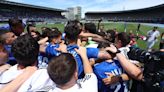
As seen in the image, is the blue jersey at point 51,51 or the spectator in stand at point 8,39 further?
the spectator in stand at point 8,39

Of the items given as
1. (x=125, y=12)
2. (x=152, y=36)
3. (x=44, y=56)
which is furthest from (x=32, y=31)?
(x=125, y=12)

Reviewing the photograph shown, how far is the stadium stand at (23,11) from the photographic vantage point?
230ft

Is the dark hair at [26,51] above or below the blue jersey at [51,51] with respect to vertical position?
above

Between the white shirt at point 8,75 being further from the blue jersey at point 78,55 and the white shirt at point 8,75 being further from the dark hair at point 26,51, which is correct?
the blue jersey at point 78,55

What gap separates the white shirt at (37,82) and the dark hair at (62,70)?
26 centimetres

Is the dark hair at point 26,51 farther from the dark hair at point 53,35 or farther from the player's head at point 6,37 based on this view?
the dark hair at point 53,35

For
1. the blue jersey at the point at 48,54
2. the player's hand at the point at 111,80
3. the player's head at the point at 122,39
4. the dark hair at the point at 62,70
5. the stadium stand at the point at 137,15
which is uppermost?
the dark hair at the point at 62,70

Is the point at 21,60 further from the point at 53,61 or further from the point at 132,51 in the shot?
the point at 132,51

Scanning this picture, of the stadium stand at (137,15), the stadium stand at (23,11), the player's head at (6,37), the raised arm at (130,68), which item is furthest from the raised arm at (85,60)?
the stadium stand at (137,15)

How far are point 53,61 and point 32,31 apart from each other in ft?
14.7

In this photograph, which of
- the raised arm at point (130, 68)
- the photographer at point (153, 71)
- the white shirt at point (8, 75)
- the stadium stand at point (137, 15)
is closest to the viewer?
the white shirt at point (8, 75)

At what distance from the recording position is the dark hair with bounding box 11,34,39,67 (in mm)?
2985

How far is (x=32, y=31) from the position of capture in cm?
709

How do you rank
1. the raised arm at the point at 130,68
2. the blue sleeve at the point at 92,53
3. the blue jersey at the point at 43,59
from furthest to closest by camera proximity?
the blue jersey at the point at 43,59 < the blue sleeve at the point at 92,53 < the raised arm at the point at 130,68
